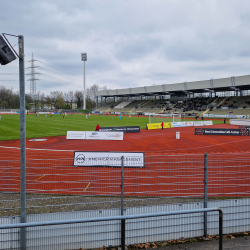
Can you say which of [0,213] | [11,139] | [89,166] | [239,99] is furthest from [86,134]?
[239,99]

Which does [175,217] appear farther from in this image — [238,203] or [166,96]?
[166,96]

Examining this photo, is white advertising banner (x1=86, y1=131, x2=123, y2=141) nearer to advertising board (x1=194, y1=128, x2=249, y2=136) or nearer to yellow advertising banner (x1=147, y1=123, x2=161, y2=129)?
advertising board (x1=194, y1=128, x2=249, y2=136)

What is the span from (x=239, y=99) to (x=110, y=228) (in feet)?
267

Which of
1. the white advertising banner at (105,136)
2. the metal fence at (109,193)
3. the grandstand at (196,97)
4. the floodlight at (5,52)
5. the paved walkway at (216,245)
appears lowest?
the paved walkway at (216,245)

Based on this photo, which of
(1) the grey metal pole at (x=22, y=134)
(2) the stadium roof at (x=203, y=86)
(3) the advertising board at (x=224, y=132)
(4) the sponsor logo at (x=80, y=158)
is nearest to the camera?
(1) the grey metal pole at (x=22, y=134)

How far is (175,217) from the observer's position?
18.4ft

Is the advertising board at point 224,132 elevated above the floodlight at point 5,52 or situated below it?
below

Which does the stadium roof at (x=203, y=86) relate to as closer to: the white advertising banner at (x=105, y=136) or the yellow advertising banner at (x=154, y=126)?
the yellow advertising banner at (x=154, y=126)

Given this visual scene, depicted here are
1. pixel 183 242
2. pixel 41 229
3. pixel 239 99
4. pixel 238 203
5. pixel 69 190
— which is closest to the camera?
pixel 41 229

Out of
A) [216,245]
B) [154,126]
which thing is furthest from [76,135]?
[216,245]

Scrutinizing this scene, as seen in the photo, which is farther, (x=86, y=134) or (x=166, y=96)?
(x=166, y=96)

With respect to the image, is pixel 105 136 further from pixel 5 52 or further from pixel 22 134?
pixel 5 52

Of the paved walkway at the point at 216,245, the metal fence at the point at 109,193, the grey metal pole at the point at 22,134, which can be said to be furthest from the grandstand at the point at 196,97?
the grey metal pole at the point at 22,134

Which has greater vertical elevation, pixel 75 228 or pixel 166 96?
pixel 166 96
